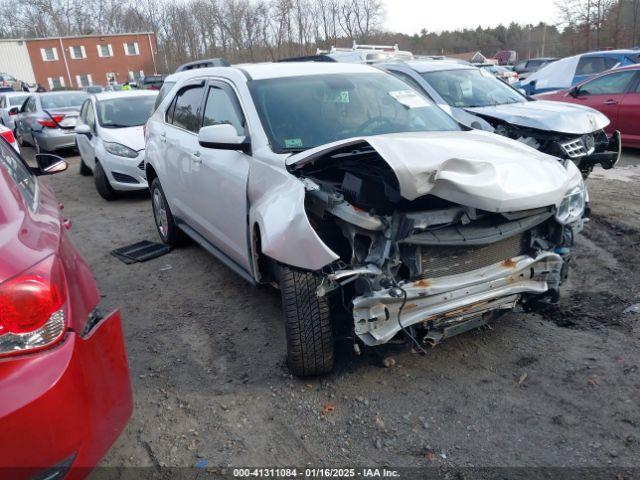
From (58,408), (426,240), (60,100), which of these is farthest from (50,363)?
(60,100)

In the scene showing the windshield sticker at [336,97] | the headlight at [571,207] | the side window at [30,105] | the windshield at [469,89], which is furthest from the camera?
the side window at [30,105]

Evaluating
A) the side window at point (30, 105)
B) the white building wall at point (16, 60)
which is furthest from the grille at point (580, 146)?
the white building wall at point (16, 60)

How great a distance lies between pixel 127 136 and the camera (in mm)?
7992

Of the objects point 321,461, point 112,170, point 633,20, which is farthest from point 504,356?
point 633,20

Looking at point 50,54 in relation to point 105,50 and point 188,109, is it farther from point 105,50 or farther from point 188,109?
point 188,109

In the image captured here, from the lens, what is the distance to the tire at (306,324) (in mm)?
2883

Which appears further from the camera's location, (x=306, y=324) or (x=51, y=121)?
(x=51, y=121)

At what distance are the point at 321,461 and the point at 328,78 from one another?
111 inches

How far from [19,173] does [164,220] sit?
282cm

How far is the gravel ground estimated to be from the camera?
2.59 meters

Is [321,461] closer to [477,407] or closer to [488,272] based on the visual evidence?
[477,407]

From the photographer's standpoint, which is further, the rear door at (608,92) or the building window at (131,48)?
the building window at (131,48)

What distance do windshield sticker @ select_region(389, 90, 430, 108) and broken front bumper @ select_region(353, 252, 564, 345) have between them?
1590 millimetres

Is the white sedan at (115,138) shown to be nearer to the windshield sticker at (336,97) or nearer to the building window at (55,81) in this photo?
the windshield sticker at (336,97)
